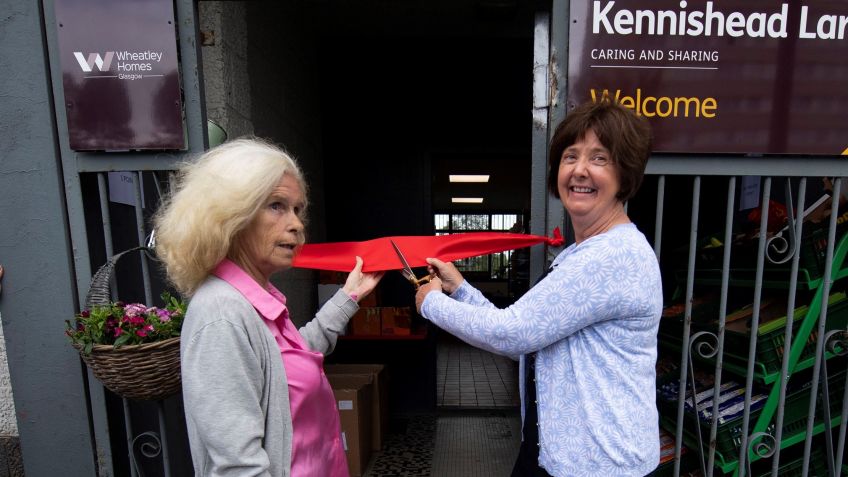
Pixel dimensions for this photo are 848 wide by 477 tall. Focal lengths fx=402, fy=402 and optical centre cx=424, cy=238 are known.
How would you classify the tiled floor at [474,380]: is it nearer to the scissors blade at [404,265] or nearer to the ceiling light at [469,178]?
the ceiling light at [469,178]

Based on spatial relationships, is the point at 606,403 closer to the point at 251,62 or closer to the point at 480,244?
the point at 480,244

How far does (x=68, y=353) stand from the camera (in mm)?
1629

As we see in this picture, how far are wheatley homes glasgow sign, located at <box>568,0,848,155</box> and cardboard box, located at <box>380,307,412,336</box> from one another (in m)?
2.77

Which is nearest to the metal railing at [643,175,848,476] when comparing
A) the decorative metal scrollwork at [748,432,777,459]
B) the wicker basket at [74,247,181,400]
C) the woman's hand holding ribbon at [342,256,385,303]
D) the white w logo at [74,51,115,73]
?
the decorative metal scrollwork at [748,432,777,459]

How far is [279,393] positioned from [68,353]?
124 cm

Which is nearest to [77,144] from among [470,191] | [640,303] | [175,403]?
[175,403]

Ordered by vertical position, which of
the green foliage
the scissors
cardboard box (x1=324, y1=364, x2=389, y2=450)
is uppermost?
the scissors

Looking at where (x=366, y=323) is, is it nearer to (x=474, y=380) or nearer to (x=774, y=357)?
(x=474, y=380)

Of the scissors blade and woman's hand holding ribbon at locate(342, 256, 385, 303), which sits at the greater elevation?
the scissors blade

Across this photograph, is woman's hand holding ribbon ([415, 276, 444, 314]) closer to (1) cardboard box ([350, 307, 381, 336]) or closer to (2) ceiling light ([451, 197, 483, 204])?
(1) cardboard box ([350, 307, 381, 336])

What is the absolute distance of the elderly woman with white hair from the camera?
94 cm

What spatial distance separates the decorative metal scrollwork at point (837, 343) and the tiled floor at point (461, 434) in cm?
235

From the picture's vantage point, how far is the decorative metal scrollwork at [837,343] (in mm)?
1601

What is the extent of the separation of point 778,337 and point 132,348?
2.35 m
